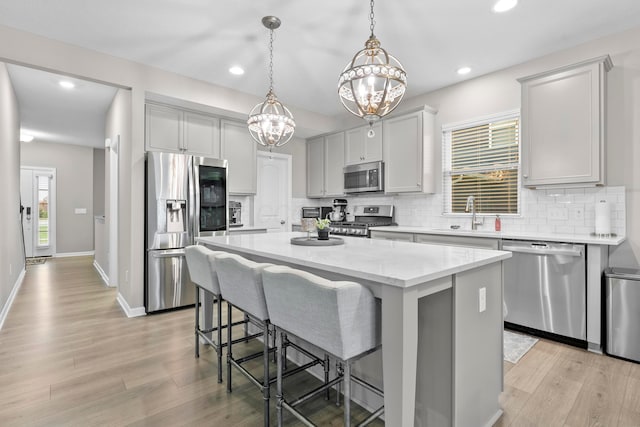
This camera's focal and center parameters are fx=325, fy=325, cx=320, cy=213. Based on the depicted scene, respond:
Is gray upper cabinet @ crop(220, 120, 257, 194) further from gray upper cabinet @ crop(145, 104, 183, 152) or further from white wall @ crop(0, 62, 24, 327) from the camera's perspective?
white wall @ crop(0, 62, 24, 327)

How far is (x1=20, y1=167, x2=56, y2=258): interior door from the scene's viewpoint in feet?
23.5

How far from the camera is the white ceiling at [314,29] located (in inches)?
101

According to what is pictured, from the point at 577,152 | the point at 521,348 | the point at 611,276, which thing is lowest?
the point at 521,348

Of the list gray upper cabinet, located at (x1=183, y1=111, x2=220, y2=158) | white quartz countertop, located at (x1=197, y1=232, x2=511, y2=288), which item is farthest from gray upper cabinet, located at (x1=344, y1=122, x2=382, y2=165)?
white quartz countertop, located at (x1=197, y1=232, x2=511, y2=288)

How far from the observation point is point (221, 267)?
Result: 80.0 inches

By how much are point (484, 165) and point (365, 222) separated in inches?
71.0

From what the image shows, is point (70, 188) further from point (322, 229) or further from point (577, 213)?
point (577, 213)

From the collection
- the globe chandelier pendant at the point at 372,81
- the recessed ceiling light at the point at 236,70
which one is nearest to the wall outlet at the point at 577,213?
the globe chandelier pendant at the point at 372,81

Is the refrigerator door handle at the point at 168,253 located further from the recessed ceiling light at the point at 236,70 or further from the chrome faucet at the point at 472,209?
the chrome faucet at the point at 472,209

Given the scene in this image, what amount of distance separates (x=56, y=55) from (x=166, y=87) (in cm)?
99

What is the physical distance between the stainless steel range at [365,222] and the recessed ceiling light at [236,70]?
229 centimetres

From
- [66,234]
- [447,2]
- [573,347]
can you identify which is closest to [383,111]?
[447,2]

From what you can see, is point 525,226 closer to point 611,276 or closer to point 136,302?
point 611,276

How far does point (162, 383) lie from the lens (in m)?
2.20
